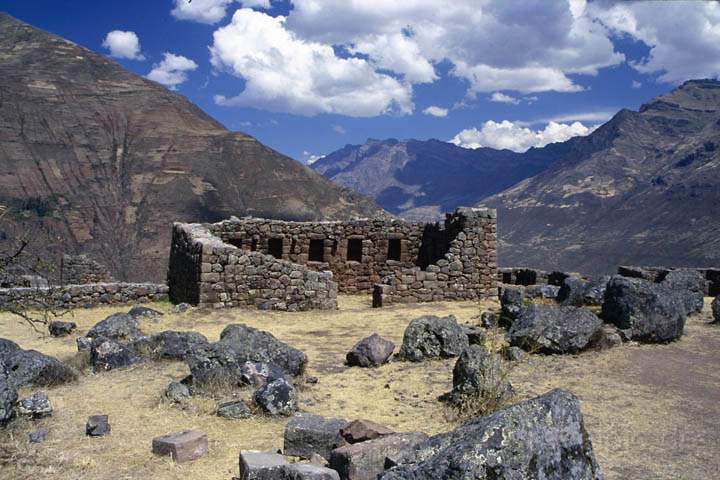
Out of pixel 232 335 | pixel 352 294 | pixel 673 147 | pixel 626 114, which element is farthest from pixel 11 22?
pixel 626 114

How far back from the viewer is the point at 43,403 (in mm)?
7797

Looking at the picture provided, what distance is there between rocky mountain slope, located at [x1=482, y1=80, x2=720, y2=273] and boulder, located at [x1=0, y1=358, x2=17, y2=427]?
82.3 m

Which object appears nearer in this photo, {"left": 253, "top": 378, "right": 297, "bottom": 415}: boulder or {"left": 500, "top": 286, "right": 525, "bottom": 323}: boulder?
{"left": 253, "top": 378, "right": 297, "bottom": 415}: boulder

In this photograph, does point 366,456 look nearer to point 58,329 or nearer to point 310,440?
point 310,440

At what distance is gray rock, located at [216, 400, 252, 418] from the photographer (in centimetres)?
773

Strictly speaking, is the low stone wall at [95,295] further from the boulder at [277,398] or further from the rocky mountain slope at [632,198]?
the rocky mountain slope at [632,198]

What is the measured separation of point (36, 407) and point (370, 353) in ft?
16.4

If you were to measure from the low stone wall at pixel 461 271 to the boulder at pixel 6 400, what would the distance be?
11.8 meters

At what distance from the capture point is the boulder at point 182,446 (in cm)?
654

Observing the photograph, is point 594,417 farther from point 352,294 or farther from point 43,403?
point 352,294

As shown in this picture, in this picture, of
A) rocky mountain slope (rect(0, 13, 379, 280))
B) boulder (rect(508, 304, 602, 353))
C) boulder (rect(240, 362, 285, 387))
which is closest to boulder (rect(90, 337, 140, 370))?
boulder (rect(240, 362, 285, 387))

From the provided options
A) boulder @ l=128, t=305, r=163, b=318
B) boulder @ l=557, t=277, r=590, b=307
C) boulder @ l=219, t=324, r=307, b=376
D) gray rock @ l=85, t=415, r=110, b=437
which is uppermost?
boulder @ l=557, t=277, r=590, b=307

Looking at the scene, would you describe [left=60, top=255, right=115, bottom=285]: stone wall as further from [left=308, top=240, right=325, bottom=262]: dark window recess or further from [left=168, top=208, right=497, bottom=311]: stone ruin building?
[left=308, top=240, right=325, bottom=262]: dark window recess

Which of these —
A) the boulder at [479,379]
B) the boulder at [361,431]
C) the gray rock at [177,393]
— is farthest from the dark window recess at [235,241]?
the boulder at [361,431]
